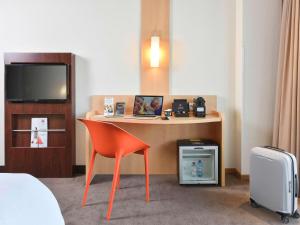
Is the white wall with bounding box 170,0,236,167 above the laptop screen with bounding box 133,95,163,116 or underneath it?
above

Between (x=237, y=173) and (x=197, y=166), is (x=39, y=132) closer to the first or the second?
(x=197, y=166)

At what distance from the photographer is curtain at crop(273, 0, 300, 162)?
2574 mm

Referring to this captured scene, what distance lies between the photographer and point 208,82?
3.31 meters

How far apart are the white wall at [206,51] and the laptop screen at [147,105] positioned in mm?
300

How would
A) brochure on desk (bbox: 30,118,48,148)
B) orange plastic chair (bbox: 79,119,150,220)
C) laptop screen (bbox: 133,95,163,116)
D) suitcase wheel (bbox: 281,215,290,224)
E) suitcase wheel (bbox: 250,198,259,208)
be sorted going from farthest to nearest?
brochure on desk (bbox: 30,118,48,148), laptop screen (bbox: 133,95,163,116), suitcase wheel (bbox: 250,198,259,208), orange plastic chair (bbox: 79,119,150,220), suitcase wheel (bbox: 281,215,290,224)

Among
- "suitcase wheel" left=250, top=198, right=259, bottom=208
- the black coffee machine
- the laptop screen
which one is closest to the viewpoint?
"suitcase wheel" left=250, top=198, right=259, bottom=208

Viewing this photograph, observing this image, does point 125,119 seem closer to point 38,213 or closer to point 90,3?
point 90,3

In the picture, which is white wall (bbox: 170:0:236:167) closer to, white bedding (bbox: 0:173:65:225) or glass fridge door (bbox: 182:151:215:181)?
glass fridge door (bbox: 182:151:215:181)

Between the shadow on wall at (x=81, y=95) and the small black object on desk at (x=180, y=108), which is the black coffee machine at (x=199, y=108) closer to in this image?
the small black object on desk at (x=180, y=108)

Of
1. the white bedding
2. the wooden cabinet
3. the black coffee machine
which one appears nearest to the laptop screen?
the black coffee machine

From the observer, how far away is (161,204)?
241cm

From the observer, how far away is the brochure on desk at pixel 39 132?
3229mm

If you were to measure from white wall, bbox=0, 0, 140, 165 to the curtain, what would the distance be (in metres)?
1.59

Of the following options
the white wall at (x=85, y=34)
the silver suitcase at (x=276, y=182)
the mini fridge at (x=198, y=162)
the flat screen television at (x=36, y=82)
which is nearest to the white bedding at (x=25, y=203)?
the silver suitcase at (x=276, y=182)
